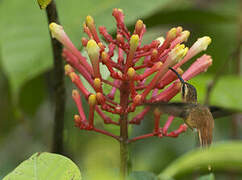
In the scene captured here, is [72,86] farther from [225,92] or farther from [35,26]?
[225,92]

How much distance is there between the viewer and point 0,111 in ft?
8.93

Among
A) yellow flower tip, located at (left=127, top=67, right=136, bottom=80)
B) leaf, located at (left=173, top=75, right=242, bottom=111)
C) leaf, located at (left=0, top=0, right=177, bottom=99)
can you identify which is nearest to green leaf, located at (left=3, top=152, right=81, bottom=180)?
yellow flower tip, located at (left=127, top=67, right=136, bottom=80)

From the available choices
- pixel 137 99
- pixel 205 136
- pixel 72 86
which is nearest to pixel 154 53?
pixel 137 99

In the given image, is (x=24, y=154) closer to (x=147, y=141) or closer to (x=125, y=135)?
(x=147, y=141)

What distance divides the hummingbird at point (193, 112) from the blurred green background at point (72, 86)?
41 cm

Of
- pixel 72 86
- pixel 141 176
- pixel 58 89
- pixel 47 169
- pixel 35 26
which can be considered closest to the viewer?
pixel 47 169

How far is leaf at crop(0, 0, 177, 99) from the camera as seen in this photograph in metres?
1.99

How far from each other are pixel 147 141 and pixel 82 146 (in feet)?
1.62

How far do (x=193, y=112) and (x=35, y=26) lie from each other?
1.24m

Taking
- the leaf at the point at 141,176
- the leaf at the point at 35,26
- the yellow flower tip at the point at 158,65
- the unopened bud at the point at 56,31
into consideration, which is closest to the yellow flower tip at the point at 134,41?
the yellow flower tip at the point at 158,65

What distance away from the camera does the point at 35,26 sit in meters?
2.23

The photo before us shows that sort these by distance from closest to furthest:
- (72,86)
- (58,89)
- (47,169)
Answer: (47,169) < (58,89) < (72,86)

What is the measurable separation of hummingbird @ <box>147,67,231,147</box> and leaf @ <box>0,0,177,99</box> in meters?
0.86

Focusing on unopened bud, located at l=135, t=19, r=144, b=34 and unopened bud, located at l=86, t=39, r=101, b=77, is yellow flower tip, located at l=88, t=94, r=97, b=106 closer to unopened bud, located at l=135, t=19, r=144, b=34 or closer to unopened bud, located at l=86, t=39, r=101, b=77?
unopened bud, located at l=86, t=39, r=101, b=77
